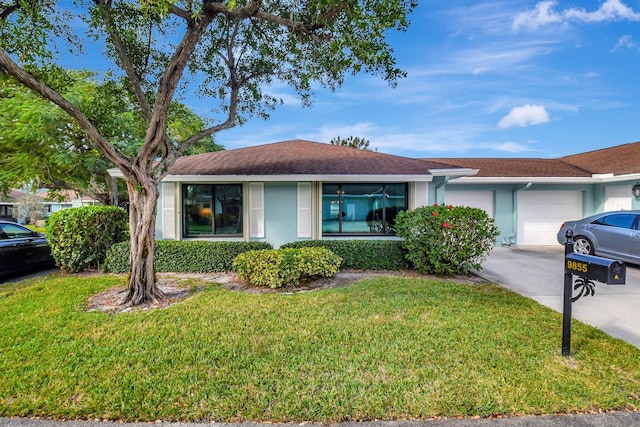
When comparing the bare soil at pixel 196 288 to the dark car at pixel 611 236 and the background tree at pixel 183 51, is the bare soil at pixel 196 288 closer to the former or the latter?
the background tree at pixel 183 51

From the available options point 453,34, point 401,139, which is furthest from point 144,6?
point 401,139

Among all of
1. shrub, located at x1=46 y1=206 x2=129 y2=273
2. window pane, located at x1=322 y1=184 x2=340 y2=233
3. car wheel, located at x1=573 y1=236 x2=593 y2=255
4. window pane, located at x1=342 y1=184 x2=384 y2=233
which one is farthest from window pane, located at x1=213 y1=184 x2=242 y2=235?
car wheel, located at x1=573 y1=236 x2=593 y2=255

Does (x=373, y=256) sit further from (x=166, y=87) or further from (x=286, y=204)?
(x=166, y=87)

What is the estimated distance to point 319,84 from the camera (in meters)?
7.54

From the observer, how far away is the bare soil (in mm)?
5109

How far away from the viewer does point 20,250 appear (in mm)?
7613

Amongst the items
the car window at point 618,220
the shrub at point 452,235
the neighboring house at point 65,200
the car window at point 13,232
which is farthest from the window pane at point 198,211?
the car window at point 618,220

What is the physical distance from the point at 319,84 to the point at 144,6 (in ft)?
13.4

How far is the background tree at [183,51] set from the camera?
5.11m

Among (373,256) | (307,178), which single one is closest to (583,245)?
(373,256)

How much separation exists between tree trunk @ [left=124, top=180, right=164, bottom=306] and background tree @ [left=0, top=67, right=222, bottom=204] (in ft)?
12.2

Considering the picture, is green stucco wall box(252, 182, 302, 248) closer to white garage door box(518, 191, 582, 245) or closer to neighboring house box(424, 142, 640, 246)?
neighboring house box(424, 142, 640, 246)

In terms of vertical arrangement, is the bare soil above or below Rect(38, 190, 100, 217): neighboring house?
below

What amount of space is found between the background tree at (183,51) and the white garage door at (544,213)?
934cm
